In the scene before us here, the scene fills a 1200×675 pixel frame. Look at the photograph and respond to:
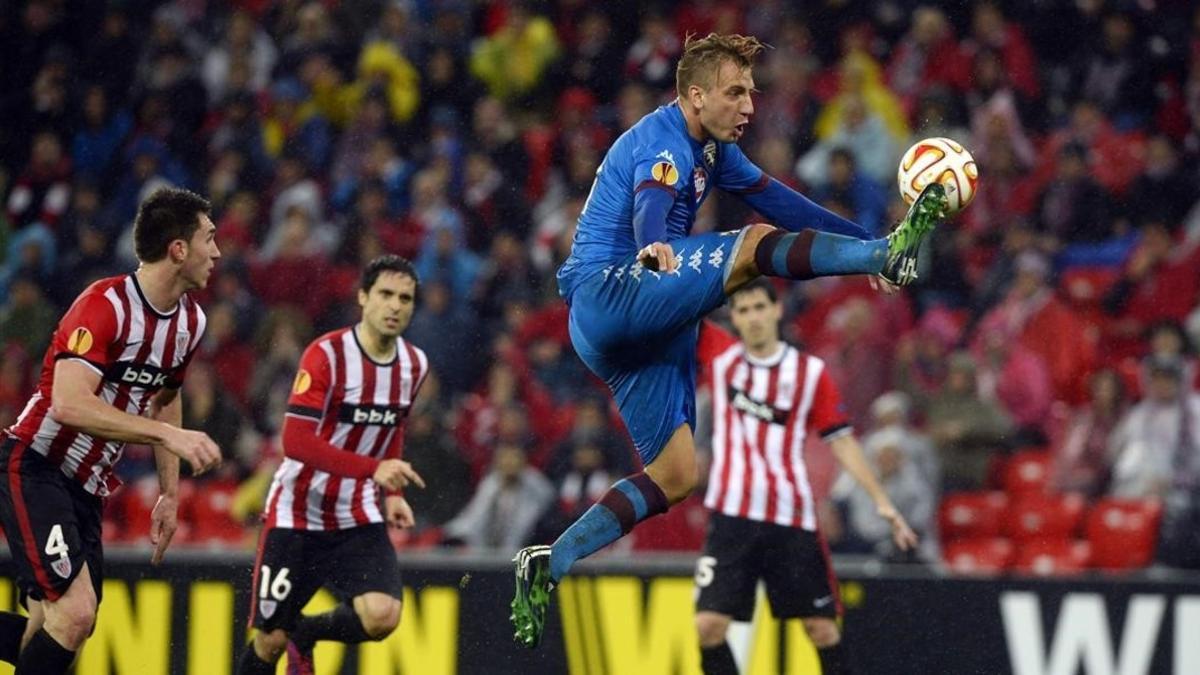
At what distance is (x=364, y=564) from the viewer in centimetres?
809

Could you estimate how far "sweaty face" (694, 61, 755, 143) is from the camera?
22.6ft

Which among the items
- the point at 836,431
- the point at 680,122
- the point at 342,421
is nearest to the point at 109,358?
the point at 342,421

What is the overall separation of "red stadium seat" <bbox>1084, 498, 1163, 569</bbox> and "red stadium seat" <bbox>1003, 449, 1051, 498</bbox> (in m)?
0.42

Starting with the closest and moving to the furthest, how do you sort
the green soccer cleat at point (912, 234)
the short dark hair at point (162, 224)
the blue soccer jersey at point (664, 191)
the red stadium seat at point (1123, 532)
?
the green soccer cleat at point (912, 234) < the blue soccer jersey at point (664, 191) < the short dark hair at point (162, 224) < the red stadium seat at point (1123, 532)

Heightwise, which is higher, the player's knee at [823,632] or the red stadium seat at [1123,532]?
the red stadium seat at [1123,532]

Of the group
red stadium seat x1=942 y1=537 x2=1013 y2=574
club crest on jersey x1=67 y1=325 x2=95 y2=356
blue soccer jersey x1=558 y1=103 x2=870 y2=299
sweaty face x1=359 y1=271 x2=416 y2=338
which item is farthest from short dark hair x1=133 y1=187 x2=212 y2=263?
red stadium seat x1=942 y1=537 x2=1013 y2=574

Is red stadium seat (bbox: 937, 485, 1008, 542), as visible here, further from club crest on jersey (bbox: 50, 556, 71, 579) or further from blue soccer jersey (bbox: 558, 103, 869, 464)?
club crest on jersey (bbox: 50, 556, 71, 579)

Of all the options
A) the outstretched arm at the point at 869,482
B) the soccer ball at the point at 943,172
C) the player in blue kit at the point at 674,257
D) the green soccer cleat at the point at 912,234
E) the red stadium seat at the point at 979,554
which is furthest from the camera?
the red stadium seat at the point at 979,554

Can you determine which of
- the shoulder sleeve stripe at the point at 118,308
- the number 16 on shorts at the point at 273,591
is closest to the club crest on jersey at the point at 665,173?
the shoulder sleeve stripe at the point at 118,308

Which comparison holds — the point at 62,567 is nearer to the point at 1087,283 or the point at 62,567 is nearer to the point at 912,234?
the point at 912,234

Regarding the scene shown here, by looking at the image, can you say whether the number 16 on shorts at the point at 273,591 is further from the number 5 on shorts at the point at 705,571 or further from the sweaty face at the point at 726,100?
the sweaty face at the point at 726,100

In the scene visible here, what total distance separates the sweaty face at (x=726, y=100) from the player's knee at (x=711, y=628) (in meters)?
2.81

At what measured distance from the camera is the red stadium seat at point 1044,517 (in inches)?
419

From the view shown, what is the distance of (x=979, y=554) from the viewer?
1086cm
